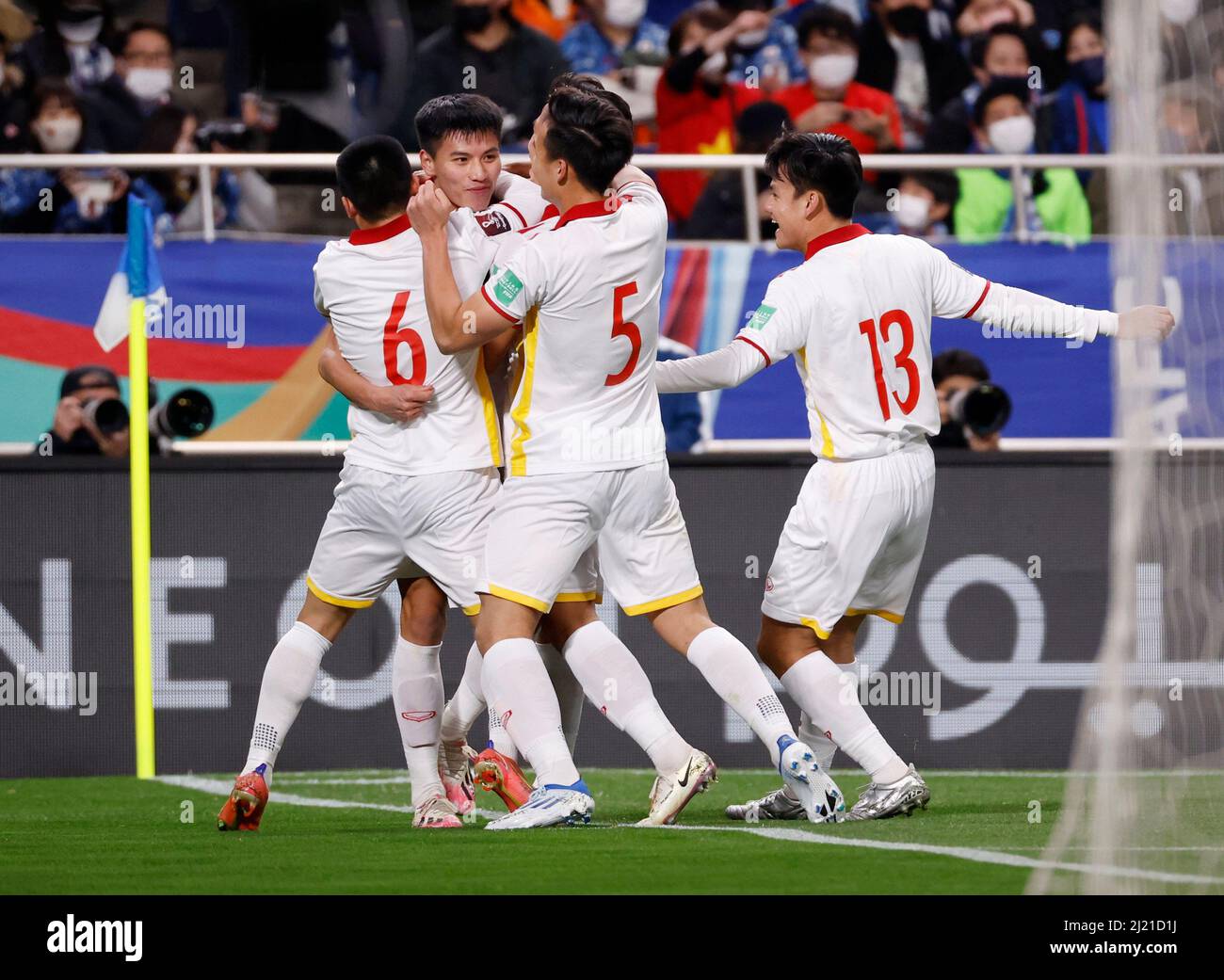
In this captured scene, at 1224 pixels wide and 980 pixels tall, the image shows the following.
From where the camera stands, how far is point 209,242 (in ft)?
28.5

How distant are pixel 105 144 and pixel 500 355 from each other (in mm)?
5432

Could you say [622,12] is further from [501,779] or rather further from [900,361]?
[501,779]

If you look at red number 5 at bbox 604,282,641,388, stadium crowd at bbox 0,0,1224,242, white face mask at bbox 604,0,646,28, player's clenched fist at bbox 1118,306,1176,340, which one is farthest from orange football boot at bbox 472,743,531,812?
white face mask at bbox 604,0,646,28

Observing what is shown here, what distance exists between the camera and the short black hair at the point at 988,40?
11258mm

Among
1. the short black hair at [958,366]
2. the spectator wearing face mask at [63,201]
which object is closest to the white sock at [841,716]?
the short black hair at [958,366]

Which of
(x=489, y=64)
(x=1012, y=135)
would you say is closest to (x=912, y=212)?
(x=1012, y=135)

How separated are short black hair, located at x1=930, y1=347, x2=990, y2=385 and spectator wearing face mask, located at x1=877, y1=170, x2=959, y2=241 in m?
1.25

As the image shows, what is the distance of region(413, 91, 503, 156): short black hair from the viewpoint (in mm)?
5633

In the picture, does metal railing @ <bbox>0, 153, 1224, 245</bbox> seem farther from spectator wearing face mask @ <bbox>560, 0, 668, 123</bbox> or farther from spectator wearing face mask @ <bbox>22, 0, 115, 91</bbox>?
spectator wearing face mask @ <bbox>560, 0, 668, 123</bbox>

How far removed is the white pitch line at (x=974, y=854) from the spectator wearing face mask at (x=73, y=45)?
703 centimetres

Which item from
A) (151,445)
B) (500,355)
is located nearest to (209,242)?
(151,445)

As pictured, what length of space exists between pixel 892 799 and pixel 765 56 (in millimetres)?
6649
